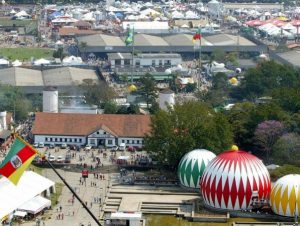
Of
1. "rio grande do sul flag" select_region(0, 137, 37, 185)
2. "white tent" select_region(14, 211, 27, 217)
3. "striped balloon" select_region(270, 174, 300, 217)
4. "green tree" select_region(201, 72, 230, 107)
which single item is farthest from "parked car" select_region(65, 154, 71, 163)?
"rio grande do sul flag" select_region(0, 137, 37, 185)

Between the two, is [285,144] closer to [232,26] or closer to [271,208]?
[271,208]

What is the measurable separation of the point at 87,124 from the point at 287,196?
17.2 meters

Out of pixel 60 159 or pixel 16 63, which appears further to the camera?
pixel 16 63

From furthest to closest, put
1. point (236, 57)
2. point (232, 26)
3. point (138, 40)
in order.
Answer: point (232, 26) → point (138, 40) → point (236, 57)

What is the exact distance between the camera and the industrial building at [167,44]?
84500mm

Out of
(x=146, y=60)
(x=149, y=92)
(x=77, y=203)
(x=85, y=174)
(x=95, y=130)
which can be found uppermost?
(x=77, y=203)

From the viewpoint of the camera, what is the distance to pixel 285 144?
44656mm

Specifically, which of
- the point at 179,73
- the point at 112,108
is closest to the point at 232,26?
the point at 179,73

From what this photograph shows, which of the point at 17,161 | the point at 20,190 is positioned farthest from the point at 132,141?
the point at 17,161

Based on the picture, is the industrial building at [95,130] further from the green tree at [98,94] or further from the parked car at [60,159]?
the green tree at [98,94]

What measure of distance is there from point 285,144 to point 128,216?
38.6ft

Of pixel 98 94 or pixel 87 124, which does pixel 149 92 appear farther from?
pixel 87 124

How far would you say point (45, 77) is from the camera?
69750 millimetres

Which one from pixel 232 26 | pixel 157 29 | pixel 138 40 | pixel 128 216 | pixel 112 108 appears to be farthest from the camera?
pixel 232 26
